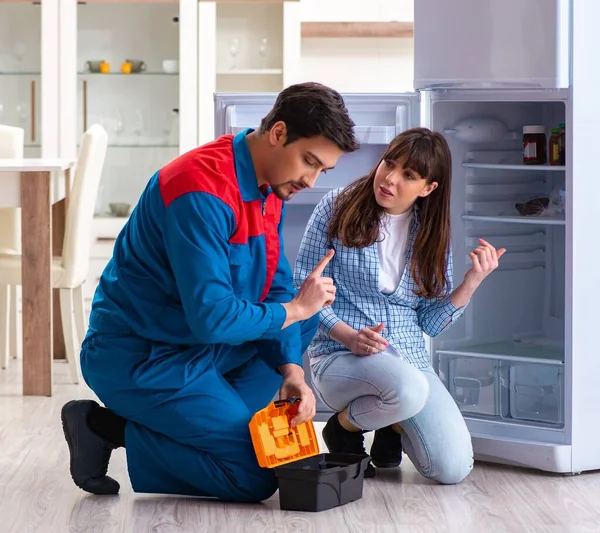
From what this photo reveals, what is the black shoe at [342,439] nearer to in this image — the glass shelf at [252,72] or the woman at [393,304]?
the woman at [393,304]

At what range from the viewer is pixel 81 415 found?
2.45 meters

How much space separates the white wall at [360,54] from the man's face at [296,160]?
11.1ft

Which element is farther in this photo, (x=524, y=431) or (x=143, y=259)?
(x=524, y=431)

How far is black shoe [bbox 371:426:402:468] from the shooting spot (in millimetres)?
2766

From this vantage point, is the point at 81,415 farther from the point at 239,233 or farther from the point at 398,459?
the point at 398,459

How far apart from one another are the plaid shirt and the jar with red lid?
0.39 metres

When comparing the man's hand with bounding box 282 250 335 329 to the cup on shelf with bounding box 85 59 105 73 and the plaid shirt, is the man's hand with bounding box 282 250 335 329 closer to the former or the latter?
the plaid shirt

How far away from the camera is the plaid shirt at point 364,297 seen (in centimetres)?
267

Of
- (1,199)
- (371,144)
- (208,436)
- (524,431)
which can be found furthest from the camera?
(1,199)

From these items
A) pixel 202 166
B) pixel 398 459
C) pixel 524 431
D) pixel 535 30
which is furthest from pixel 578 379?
pixel 202 166

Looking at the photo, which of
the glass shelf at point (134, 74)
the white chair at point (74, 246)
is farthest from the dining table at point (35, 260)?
the glass shelf at point (134, 74)

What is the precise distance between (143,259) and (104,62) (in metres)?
3.26

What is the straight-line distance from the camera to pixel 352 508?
7.90ft

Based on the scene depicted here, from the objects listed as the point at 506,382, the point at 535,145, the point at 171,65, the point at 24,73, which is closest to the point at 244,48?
the point at 171,65
